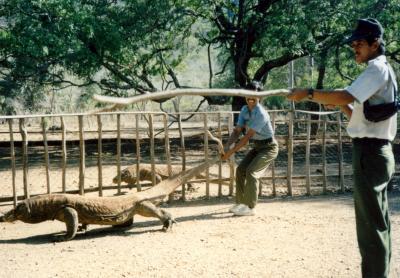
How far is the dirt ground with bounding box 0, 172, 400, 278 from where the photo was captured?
4562 mm

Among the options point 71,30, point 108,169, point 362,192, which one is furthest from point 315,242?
point 71,30

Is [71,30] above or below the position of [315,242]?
above

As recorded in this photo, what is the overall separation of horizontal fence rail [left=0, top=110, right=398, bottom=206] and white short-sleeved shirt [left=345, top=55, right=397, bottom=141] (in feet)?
10.9

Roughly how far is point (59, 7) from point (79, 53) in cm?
158

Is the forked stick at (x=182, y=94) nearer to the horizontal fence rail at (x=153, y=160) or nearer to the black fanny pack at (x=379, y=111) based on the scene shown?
the black fanny pack at (x=379, y=111)

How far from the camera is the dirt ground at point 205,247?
4.56 metres

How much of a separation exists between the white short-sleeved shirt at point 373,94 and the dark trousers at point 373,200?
8 cm

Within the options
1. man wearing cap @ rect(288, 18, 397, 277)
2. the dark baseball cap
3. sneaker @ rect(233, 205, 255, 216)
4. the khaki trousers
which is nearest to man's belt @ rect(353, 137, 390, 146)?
man wearing cap @ rect(288, 18, 397, 277)

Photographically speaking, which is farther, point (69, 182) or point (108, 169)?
point (108, 169)

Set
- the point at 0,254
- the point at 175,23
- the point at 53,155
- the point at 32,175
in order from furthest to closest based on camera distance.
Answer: the point at 53,155
the point at 175,23
the point at 32,175
the point at 0,254

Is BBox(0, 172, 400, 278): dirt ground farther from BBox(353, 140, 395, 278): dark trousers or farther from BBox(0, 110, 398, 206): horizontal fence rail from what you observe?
BBox(353, 140, 395, 278): dark trousers

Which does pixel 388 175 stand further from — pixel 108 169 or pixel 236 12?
pixel 236 12

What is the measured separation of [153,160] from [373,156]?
16.6ft

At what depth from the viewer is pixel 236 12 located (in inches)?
564
